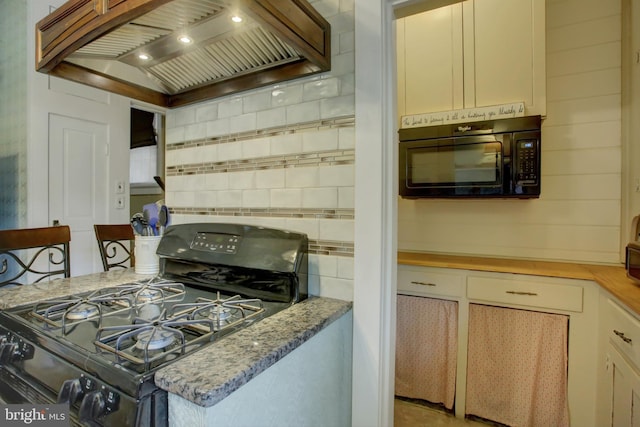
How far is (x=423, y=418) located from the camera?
1814 mm

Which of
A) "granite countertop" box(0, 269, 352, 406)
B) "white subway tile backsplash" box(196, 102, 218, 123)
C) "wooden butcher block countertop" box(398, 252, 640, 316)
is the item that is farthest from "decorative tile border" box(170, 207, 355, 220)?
"wooden butcher block countertop" box(398, 252, 640, 316)

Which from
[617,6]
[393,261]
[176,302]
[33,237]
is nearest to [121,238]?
[33,237]

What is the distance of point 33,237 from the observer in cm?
145

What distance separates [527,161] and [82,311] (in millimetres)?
2073

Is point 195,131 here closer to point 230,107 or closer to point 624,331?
point 230,107

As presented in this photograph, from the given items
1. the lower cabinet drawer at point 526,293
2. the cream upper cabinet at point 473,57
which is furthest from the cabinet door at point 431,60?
the lower cabinet drawer at point 526,293

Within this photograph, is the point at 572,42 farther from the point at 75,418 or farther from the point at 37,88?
the point at 37,88

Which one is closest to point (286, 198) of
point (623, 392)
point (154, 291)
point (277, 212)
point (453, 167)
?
point (277, 212)

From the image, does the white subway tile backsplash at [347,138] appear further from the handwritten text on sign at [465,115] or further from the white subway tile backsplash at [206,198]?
the handwritten text on sign at [465,115]

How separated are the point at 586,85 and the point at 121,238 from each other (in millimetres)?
2878

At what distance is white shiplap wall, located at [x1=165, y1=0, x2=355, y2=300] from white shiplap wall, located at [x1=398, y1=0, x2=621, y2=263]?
151cm

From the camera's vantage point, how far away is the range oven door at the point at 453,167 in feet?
6.06

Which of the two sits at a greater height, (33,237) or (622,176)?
(622,176)

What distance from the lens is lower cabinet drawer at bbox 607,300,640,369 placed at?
1089mm
